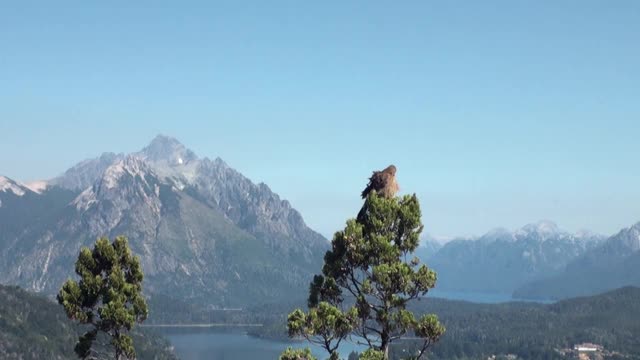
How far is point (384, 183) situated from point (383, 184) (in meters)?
0.11

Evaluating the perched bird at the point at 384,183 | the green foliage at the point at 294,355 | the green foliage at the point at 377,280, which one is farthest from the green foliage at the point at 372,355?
the perched bird at the point at 384,183

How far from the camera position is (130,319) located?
59.7 m

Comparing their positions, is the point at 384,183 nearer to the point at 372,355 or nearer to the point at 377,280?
the point at 377,280

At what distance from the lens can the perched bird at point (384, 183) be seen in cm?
5509

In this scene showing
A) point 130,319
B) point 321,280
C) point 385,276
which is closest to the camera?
point 385,276

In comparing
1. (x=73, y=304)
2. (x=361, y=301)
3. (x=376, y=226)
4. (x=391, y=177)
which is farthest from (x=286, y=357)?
(x=73, y=304)

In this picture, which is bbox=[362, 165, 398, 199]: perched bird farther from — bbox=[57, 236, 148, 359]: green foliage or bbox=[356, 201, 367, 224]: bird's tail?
bbox=[57, 236, 148, 359]: green foliage

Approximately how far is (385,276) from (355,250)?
9.07 ft

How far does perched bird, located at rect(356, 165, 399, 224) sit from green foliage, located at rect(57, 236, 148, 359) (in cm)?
1846

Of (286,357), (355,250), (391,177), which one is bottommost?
(286,357)

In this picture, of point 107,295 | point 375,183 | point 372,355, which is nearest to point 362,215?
point 375,183

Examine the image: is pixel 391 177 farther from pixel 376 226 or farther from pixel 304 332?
pixel 304 332

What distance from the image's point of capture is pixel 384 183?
2181 inches

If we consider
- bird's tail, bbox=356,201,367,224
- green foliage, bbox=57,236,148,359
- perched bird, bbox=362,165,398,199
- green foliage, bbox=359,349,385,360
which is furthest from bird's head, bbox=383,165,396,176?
green foliage, bbox=57,236,148,359
